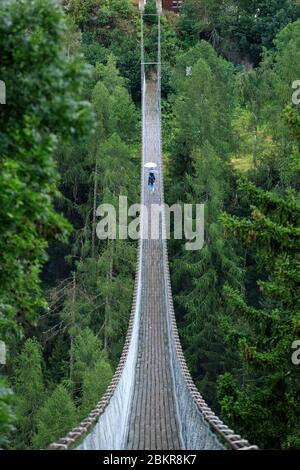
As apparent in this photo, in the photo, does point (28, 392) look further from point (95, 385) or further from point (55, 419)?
point (95, 385)

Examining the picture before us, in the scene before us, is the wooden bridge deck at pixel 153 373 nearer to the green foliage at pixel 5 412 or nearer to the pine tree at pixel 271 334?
the pine tree at pixel 271 334

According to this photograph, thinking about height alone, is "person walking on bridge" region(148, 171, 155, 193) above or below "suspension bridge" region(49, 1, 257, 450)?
above

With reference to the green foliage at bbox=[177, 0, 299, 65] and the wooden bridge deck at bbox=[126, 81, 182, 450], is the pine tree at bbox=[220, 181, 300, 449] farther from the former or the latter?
the green foliage at bbox=[177, 0, 299, 65]

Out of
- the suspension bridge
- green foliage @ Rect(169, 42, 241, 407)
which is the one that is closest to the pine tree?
the suspension bridge

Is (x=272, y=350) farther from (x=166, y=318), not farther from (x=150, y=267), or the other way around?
(x=150, y=267)

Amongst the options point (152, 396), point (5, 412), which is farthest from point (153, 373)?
point (5, 412)

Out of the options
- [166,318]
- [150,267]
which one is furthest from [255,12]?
[166,318]
